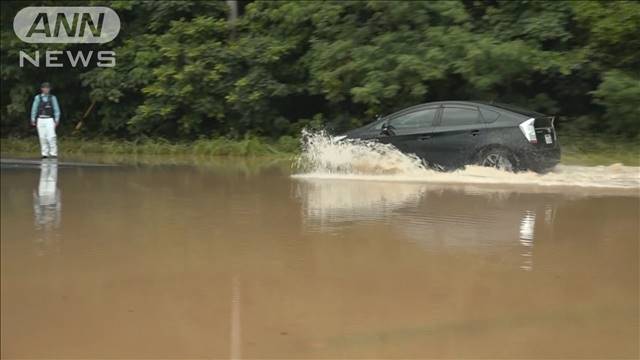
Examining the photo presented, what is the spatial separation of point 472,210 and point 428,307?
12.4 feet

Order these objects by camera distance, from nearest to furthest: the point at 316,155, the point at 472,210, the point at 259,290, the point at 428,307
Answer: the point at 428,307 < the point at 259,290 < the point at 472,210 < the point at 316,155

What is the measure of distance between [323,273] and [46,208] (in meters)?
4.70

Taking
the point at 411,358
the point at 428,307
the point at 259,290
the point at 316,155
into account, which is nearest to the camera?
the point at 411,358

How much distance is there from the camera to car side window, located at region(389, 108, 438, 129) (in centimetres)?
1202

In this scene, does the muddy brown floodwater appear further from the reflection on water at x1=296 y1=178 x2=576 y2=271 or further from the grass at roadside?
the grass at roadside

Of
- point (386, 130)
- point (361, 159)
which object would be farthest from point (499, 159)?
point (361, 159)

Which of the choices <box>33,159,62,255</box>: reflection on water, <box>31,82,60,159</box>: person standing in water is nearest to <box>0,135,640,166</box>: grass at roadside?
<box>31,82,60,159</box>: person standing in water

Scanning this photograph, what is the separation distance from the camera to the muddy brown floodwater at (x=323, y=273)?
503 centimetres

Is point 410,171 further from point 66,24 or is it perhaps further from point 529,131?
point 66,24

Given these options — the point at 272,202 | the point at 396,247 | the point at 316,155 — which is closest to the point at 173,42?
the point at 316,155

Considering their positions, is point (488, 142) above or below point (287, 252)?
above

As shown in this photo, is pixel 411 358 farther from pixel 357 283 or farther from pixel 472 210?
pixel 472 210

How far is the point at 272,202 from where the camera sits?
9.98m

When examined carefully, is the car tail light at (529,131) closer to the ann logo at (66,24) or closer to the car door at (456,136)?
the car door at (456,136)
